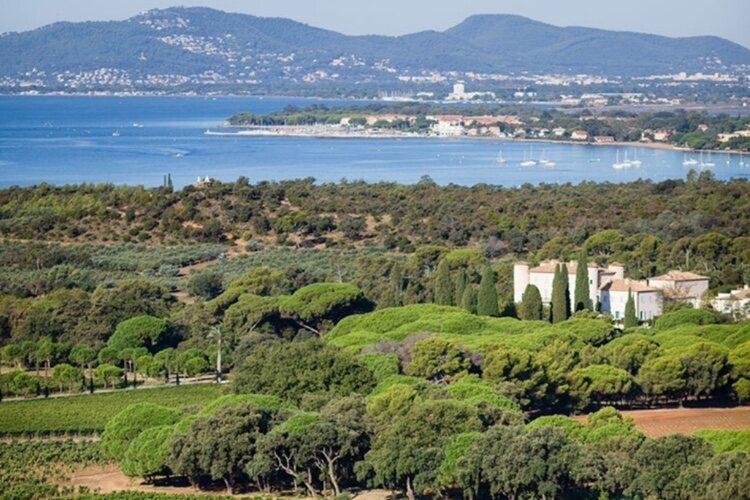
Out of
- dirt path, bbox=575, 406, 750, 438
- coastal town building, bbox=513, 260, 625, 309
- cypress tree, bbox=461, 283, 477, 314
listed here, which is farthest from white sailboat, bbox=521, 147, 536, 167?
dirt path, bbox=575, 406, 750, 438

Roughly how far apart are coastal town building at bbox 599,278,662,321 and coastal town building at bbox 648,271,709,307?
928 millimetres

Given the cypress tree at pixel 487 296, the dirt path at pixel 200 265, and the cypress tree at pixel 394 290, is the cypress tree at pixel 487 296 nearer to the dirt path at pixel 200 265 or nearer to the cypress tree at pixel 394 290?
the cypress tree at pixel 394 290

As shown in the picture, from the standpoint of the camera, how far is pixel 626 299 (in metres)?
29.0

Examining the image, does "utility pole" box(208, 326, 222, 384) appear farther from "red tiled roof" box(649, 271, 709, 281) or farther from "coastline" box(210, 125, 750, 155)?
"coastline" box(210, 125, 750, 155)

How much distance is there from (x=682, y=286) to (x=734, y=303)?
1.68 meters

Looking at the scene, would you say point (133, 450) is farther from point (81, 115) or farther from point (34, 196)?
point (81, 115)

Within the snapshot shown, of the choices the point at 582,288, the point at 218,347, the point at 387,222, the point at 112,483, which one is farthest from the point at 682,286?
the point at 112,483

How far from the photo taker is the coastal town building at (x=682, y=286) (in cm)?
3014

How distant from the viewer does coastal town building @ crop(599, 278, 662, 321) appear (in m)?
28.9

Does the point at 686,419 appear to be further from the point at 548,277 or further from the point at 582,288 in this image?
the point at 548,277

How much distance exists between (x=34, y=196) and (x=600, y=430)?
30.1m

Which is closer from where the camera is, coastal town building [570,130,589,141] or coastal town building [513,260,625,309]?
coastal town building [513,260,625,309]

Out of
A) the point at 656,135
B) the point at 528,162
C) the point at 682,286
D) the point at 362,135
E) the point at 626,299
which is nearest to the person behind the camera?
the point at 626,299

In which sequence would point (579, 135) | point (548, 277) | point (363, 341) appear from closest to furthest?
point (363, 341)
point (548, 277)
point (579, 135)
